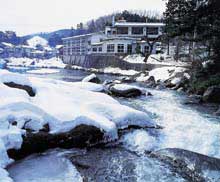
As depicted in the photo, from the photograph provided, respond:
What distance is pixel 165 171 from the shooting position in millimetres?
6793

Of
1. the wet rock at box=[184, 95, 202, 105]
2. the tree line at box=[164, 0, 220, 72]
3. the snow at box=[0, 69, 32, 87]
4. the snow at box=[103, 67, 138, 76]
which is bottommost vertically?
the snow at box=[103, 67, 138, 76]

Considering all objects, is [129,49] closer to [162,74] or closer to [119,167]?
[162,74]

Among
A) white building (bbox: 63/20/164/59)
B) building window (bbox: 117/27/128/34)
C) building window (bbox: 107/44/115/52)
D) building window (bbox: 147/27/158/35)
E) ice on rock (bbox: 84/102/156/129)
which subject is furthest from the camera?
building window (bbox: 117/27/128/34)

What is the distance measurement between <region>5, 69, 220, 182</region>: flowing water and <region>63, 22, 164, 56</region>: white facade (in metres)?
35.2

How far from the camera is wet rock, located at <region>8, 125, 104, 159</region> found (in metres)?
7.58

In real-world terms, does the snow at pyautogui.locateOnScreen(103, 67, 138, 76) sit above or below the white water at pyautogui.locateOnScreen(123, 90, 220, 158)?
below

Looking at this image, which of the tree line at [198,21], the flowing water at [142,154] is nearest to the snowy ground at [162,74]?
the tree line at [198,21]

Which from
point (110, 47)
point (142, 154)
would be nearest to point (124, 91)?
point (142, 154)

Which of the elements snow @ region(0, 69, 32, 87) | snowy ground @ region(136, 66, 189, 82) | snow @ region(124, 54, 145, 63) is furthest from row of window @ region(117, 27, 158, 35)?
snow @ region(0, 69, 32, 87)

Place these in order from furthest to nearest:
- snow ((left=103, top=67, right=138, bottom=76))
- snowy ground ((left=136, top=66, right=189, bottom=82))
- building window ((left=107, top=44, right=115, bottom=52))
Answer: building window ((left=107, top=44, right=115, bottom=52))
snow ((left=103, top=67, right=138, bottom=76))
snowy ground ((left=136, top=66, right=189, bottom=82))

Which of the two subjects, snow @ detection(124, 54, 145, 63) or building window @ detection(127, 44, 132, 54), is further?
building window @ detection(127, 44, 132, 54)

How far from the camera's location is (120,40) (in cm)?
4844

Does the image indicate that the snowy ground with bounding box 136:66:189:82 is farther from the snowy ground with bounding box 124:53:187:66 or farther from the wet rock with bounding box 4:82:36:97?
the wet rock with bounding box 4:82:36:97

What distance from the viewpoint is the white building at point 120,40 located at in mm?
48250
